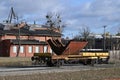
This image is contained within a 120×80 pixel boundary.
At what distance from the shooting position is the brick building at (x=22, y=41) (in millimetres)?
101125

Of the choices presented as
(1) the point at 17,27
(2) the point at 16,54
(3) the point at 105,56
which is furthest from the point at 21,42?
(3) the point at 105,56

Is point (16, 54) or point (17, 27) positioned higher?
point (17, 27)

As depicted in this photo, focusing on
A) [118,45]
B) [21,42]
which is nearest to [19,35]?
[21,42]

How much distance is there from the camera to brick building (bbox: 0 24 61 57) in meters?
101

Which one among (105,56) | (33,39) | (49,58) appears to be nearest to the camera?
(49,58)

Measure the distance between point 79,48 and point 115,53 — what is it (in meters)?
28.5

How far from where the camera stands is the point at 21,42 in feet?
335

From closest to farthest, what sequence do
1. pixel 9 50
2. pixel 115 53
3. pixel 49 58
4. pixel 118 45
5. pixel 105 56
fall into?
pixel 49 58 → pixel 105 56 → pixel 115 53 → pixel 9 50 → pixel 118 45

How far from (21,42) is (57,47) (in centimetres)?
6316

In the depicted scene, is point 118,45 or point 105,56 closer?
point 105,56

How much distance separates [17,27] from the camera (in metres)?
113

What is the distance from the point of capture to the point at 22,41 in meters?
Answer: 104

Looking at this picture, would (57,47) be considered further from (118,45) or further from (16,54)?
(118,45)

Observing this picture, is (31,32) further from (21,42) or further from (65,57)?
(65,57)
